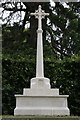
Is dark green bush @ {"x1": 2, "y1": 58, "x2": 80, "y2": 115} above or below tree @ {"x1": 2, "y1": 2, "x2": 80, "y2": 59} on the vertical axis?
below

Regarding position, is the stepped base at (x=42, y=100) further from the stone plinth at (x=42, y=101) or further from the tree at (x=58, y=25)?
the tree at (x=58, y=25)

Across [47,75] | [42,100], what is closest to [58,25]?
[47,75]

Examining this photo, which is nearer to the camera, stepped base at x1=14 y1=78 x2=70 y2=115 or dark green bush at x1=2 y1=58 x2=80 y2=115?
stepped base at x1=14 y1=78 x2=70 y2=115

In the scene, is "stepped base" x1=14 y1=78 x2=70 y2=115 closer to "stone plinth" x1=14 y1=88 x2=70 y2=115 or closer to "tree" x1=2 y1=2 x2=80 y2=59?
"stone plinth" x1=14 y1=88 x2=70 y2=115

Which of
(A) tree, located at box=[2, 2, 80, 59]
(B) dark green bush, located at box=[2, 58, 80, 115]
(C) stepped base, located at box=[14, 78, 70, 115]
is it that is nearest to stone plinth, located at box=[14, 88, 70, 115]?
(C) stepped base, located at box=[14, 78, 70, 115]

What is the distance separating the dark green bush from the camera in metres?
8.18

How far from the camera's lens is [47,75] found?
27.8 ft

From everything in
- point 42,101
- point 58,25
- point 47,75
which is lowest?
point 42,101

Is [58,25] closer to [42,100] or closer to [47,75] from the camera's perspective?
[47,75]

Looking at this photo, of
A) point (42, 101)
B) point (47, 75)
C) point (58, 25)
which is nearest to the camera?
point (42, 101)

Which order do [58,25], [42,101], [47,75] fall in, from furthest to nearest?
[58,25] < [47,75] < [42,101]

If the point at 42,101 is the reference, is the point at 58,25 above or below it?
above

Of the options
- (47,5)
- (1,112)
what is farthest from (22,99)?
(47,5)

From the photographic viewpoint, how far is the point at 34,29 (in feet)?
37.3
